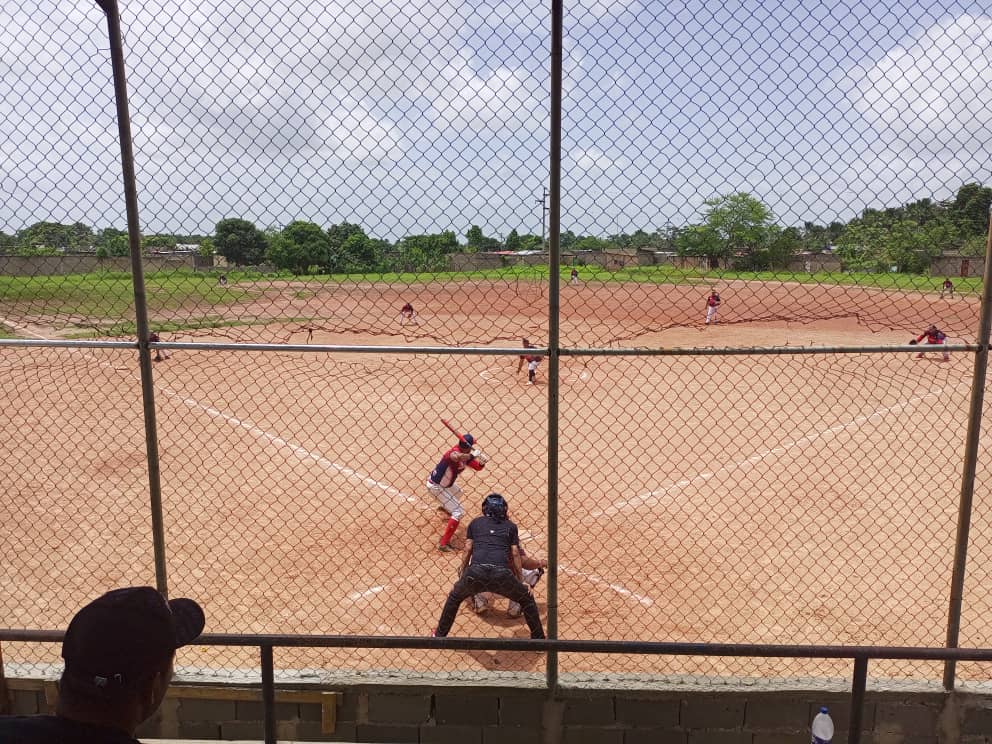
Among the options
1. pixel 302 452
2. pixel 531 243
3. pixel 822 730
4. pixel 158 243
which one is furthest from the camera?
pixel 302 452

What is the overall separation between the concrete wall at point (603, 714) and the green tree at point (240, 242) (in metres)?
2.63

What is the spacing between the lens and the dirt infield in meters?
6.81

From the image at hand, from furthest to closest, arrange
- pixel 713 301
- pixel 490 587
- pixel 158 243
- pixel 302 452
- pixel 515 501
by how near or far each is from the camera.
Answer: pixel 713 301 → pixel 302 452 → pixel 515 501 → pixel 490 587 → pixel 158 243

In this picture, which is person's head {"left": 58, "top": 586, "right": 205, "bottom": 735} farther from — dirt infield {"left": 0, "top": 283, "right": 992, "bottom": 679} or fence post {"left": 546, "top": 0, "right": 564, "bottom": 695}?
dirt infield {"left": 0, "top": 283, "right": 992, "bottom": 679}

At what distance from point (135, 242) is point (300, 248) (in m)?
0.91

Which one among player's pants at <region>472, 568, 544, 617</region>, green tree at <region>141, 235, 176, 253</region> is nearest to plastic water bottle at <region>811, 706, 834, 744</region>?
player's pants at <region>472, 568, 544, 617</region>

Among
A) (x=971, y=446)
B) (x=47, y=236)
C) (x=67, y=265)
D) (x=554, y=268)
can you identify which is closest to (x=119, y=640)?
(x=554, y=268)

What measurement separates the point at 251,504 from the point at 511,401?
8423mm

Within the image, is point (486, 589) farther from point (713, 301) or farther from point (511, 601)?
point (713, 301)

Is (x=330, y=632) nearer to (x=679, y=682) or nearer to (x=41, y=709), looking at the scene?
(x=41, y=709)

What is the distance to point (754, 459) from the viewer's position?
11922 millimetres

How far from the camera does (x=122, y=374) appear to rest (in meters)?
17.8

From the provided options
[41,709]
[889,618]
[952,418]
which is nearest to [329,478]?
[41,709]

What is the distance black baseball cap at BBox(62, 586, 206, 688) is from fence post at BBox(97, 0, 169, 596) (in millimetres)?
2217
